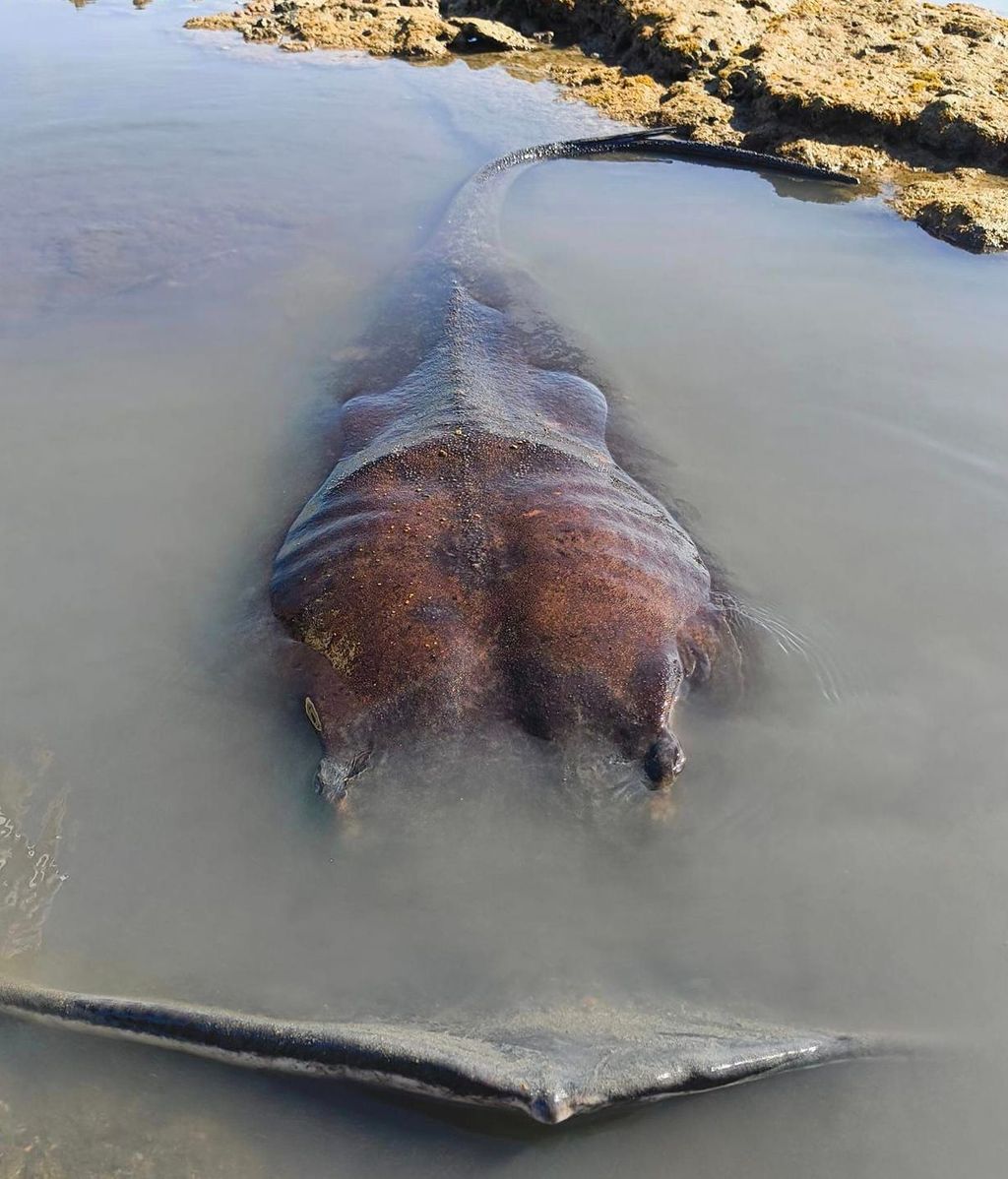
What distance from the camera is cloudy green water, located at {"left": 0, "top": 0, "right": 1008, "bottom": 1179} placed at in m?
2.27

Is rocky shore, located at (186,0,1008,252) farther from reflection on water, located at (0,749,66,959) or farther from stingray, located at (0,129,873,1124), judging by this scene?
reflection on water, located at (0,749,66,959)

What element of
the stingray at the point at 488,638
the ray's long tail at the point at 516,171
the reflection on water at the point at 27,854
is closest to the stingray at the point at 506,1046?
the stingray at the point at 488,638

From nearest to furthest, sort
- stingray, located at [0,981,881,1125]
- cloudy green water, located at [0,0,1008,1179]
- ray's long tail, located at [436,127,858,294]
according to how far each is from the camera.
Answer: stingray, located at [0,981,881,1125] → cloudy green water, located at [0,0,1008,1179] → ray's long tail, located at [436,127,858,294]

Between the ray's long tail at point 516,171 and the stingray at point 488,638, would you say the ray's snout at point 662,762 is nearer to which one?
the stingray at point 488,638

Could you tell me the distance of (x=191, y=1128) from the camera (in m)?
2.22

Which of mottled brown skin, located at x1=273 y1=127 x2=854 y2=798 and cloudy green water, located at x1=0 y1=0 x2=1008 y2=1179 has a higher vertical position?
mottled brown skin, located at x1=273 y1=127 x2=854 y2=798

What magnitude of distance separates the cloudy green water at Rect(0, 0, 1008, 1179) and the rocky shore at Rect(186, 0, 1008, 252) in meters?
2.23

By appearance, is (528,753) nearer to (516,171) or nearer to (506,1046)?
(506,1046)

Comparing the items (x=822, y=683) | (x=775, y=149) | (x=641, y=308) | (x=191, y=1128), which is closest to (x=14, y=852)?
(x=191, y=1128)

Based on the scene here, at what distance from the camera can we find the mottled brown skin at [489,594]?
2.97 m

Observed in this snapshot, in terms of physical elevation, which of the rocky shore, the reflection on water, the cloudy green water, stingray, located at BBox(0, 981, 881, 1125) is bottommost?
the reflection on water

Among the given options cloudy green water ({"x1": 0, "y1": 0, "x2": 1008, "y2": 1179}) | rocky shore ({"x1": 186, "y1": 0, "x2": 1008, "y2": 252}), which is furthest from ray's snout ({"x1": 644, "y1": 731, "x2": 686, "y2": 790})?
rocky shore ({"x1": 186, "y1": 0, "x2": 1008, "y2": 252})

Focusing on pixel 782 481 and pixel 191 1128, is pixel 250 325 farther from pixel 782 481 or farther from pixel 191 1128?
pixel 191 1128

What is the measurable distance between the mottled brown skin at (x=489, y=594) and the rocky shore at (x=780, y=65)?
5.17 meters
